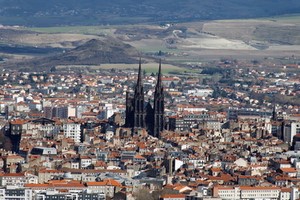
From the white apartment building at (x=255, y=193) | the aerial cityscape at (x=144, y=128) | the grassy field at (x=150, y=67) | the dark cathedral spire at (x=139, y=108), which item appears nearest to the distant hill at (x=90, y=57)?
the aerial cityscape at (x=144, y=128)

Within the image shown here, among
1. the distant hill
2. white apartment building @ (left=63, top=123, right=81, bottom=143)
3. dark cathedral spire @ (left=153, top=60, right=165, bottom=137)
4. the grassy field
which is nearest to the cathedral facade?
dark cathedral spire @ (left=153, top=60, right=165, bottom=137)

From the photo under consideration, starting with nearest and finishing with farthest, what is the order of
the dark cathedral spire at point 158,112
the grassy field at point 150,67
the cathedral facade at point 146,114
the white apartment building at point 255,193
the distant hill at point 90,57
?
1. the white apartment building at point 255,193
2. the cathedral facade at point 146,114
3. the dark cathedral spire at point 158,112
4. the grassy field at point 150,67
5. the distant hill at point 90,57

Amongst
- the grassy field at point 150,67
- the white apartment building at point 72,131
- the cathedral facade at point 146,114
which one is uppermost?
the cathedral facade at point 146,114

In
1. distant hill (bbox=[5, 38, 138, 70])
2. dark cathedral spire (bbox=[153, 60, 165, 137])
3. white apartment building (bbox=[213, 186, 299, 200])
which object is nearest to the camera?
white apartment building (bbox=[213, 186, 299, 200])

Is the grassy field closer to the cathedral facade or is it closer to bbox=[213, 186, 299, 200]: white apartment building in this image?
the cathedral facade

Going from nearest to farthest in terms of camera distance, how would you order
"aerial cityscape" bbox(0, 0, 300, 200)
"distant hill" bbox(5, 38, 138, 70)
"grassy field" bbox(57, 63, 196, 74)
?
"aerial cityscape" bbox(0, 0, 300, 200), "grassy field" bbox(57, 63, 196, 74), "distant hill" bbox(5, 38, 138, 70)

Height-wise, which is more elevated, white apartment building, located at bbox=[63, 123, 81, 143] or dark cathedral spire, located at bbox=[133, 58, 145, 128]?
dark cathedral spire, located at bbox=[133, 58, 145, 128]

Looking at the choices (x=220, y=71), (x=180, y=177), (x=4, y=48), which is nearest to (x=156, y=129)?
(x=180, y=177)

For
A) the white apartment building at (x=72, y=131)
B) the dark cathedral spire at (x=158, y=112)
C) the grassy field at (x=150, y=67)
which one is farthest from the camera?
the grassy field at (x=150, y=67)

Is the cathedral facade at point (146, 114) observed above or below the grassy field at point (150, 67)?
above

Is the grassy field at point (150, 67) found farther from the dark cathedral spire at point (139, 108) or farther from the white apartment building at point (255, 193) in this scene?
the white apartment building at point (255, 193)

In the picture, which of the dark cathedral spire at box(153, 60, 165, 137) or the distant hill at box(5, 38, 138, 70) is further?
the distant hill at box(5, 38, 138, 70)
